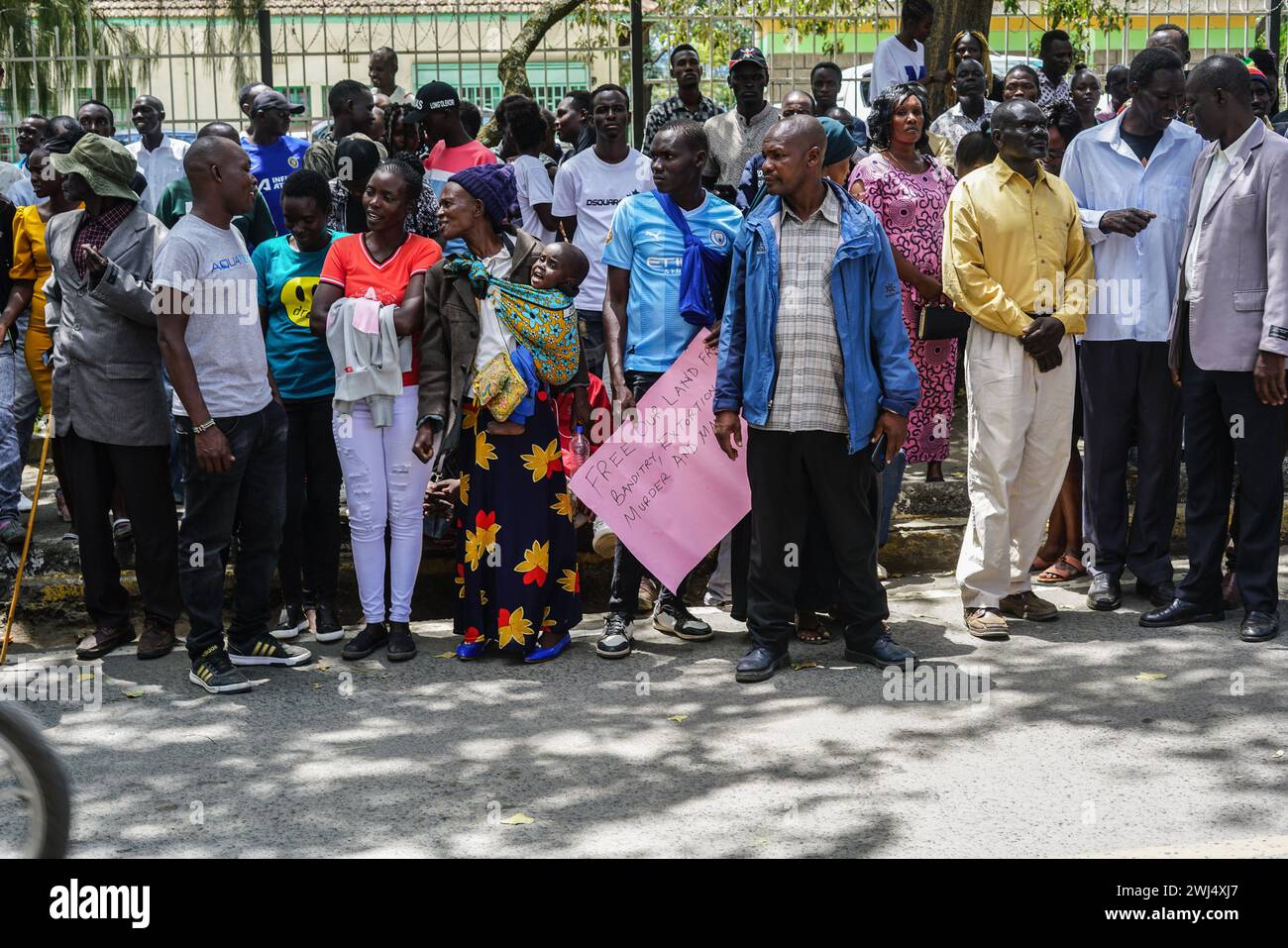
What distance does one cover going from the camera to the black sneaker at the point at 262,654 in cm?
692

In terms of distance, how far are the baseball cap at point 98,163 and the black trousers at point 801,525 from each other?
117 inches

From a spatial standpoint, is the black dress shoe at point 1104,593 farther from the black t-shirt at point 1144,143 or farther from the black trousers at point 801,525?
the black t-shirt at point 1144,143

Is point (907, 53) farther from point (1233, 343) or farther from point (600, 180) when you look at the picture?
point (1233, 343)

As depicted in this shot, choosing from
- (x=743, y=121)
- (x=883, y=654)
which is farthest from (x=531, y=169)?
(x=883, y=654)

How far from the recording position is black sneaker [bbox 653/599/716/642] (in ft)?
23.6

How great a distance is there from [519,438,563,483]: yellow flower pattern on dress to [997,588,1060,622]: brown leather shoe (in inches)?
86.8

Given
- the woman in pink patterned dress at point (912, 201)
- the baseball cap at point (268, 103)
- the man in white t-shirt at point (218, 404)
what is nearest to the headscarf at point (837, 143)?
the woman in pink patterned dress at point (912, 201)

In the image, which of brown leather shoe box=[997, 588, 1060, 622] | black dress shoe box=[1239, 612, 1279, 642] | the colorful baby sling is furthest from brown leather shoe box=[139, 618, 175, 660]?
black dress shoe box=[1239, 612, 1279, 642]

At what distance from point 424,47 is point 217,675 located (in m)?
6.82

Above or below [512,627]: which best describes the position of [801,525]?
above

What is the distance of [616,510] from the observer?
7.10m

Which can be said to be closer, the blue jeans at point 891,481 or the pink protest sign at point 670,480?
the pink protest sign at point 670,480

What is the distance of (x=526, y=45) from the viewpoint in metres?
12.5
